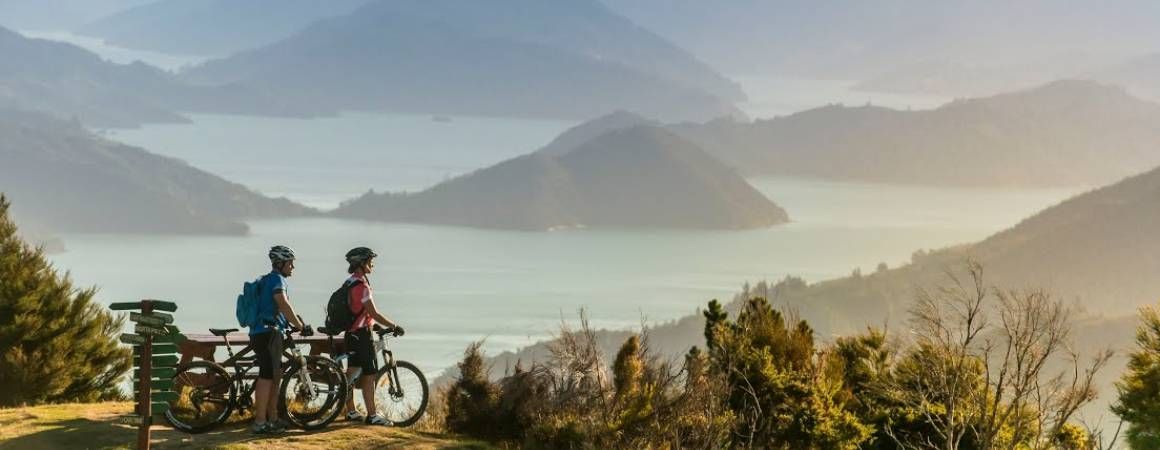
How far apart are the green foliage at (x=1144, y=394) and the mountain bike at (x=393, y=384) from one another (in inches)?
518

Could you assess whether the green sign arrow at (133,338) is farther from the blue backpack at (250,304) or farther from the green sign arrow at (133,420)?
the blue backpack at (250,304)

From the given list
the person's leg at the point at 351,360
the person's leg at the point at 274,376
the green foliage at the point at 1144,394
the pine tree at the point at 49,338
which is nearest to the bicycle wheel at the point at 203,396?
the person's leg at the point at 274,376

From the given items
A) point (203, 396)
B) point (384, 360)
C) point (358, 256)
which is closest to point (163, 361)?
point (203, 396)

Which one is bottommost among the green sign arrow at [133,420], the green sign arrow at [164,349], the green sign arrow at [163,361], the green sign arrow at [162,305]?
the green sign arrow at [133,420]

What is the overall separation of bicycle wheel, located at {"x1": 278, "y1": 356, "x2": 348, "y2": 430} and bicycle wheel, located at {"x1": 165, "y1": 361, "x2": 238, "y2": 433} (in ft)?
2.28

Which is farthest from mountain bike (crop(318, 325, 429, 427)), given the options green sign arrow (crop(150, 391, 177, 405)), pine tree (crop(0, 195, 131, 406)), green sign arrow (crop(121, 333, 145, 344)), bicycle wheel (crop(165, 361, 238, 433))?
pine tree (crop(0, 195, 131, 406))

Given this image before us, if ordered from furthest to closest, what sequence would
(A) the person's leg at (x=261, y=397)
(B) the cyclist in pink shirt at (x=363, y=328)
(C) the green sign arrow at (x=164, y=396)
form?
(B) the cyclist in pink shirt at (x=363, y=328) → (A) the person's leg at (x=261, y=397) → (C) the green sign arrow at (x=164, y=396)

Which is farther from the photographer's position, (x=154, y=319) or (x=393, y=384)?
(x=393, y=384)

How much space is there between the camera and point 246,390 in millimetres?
15820

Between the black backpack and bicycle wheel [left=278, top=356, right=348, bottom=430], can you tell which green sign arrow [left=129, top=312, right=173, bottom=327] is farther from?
the black backpack

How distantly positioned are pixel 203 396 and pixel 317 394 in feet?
4.28

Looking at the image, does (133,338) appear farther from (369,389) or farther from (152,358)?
(369,389)

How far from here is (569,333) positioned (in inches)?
645

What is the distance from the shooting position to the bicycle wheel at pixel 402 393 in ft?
53.4
